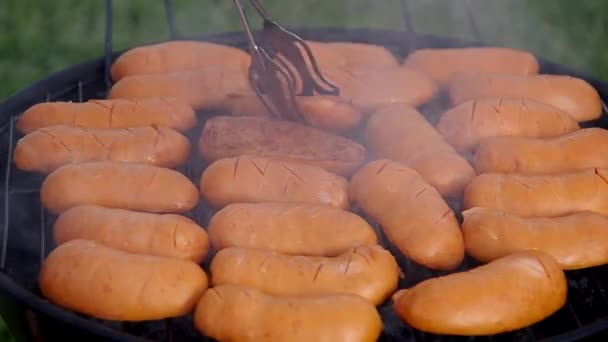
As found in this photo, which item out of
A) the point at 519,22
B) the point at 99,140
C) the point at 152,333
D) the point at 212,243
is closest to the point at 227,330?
the point at 152,333

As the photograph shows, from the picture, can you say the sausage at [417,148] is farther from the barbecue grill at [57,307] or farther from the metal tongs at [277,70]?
the metal tongs at [277,70]

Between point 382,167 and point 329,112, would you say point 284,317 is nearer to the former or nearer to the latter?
point 382,167

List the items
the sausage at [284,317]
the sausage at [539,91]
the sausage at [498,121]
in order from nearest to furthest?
the sausage at [284,317], the sausage at [498,121], the sausage at [539,91]

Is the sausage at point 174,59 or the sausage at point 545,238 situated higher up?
the sausage at point 174,59

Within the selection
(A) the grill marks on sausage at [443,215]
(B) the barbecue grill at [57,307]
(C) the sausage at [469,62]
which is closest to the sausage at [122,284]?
(B) the barbecue grill at [57,307]

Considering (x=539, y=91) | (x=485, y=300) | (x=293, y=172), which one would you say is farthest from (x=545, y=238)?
(x=539, y=91)

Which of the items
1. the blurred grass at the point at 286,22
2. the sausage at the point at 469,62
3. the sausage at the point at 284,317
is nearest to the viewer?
the sausage at the point at 284,317
